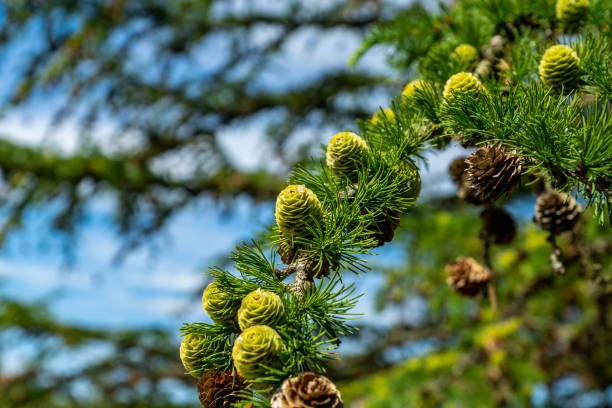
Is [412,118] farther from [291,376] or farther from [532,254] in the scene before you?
[532,254]

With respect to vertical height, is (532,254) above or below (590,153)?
above

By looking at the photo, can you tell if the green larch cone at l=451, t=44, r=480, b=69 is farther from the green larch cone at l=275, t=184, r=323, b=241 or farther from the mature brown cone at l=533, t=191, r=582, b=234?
the green larch cone at l=275, t=184, r=323, b=241

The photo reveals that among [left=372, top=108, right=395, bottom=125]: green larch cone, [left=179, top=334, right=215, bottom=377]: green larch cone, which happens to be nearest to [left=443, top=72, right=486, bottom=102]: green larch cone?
[left=372, top=108, right=395, bottom=125]: green larch cone

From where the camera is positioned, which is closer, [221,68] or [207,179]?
[207,179]

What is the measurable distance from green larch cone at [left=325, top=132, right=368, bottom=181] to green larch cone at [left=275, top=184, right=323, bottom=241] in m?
0.09

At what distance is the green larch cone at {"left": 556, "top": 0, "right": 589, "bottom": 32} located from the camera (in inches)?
31.5

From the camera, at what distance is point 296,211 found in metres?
0.56

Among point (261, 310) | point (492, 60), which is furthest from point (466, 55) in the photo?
point (261, 310)

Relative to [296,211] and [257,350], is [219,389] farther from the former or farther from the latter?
[296,211]

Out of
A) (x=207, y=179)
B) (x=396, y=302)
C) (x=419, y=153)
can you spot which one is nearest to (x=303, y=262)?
(x=419, y=153)

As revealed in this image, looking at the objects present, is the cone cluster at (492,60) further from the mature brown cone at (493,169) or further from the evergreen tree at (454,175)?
the mature brown cone at (493,169)

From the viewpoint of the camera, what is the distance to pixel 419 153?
0.69m

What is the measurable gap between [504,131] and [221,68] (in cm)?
387

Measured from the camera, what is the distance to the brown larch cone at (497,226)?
3.02 ft
